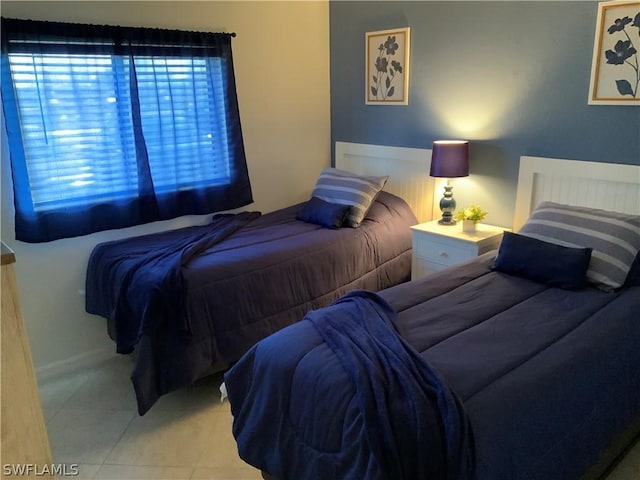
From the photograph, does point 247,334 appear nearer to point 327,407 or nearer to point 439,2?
point 327,407

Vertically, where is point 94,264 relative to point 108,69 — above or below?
below

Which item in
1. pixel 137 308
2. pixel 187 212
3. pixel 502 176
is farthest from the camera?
pixel 187 212

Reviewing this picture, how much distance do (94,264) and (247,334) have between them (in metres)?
1.02

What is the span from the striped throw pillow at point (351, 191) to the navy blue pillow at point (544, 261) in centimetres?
106

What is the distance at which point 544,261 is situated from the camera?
2344mm

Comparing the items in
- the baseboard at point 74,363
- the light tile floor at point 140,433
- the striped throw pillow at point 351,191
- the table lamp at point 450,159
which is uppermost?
the table lamp at point 450,159

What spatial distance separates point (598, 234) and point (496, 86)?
1161 mm

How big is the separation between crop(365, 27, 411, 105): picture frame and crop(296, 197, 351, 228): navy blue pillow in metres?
0.93

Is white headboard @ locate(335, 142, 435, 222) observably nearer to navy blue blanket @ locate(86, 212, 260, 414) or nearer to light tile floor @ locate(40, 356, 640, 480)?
navy blue blanket @ locate(86, 212, 260, 414)

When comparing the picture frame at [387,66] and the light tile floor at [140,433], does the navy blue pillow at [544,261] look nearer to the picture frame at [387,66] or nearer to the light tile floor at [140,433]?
the light tile floor at [140,433]

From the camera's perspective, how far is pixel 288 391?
1.69 m

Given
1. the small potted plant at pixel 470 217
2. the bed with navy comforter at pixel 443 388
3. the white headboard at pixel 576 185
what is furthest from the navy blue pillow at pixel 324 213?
the bed with navy comforter at pixel 443 388

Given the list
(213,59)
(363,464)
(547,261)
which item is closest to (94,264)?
(213,59)

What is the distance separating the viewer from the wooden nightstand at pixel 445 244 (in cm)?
298
